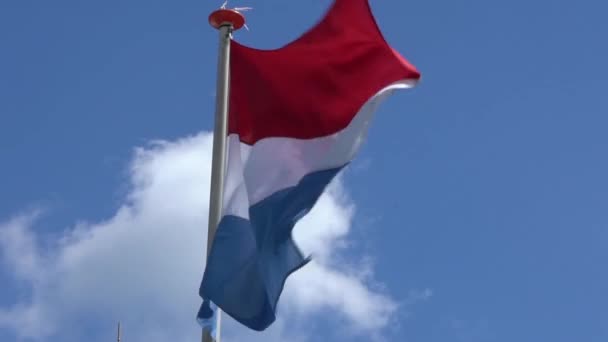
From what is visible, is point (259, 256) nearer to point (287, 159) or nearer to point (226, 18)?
point (287, 159)

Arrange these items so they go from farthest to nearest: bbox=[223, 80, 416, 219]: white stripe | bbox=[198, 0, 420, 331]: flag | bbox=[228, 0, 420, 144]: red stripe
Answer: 1. bbox=[228, 0, 420, 144]: red stripe
2. bbox=[223, 80, 416, 219]: white stripe
3. bbox=[198, 0, 420, 331]: flag

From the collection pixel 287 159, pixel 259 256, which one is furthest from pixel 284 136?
pixel 259 256

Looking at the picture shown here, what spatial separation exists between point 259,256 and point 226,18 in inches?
132

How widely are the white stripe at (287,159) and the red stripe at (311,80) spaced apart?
101 mm

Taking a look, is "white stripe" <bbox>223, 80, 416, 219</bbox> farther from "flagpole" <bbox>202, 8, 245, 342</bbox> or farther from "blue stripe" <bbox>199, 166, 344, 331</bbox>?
"flagpole" <bbox>202, 8, 245, 342</bbox>

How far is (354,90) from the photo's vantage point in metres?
15.1

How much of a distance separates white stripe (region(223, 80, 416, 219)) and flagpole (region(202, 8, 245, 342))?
348 mm

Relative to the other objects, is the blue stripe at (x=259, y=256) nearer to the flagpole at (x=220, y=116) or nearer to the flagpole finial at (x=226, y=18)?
the flagpole at (x=220, y=116)

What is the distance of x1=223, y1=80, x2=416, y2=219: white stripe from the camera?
1447 centimetres

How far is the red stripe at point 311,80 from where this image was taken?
1484 cm

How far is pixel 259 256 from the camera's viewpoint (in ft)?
45.4

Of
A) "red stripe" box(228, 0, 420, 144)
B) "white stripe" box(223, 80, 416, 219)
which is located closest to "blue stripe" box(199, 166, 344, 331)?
"white stripe" box(223, 80, 416, 219)

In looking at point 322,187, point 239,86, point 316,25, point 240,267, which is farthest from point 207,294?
point 316,25

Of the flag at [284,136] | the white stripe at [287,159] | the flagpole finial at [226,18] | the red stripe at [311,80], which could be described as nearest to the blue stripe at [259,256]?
the flag at [284,136]
